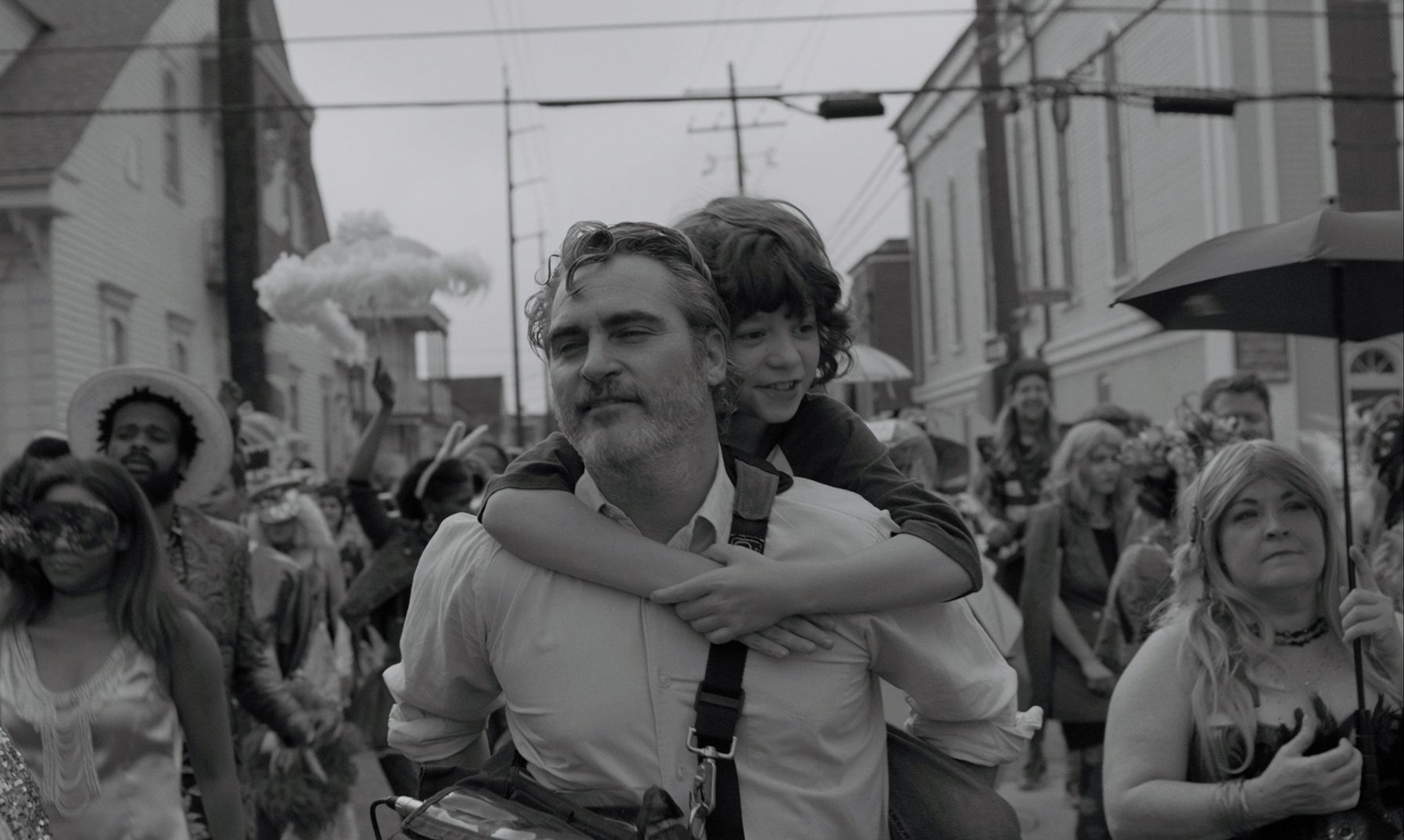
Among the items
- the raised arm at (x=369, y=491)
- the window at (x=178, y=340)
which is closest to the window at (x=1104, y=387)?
the window at (x=178, y=340)

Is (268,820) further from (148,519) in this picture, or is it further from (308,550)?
(308,550)

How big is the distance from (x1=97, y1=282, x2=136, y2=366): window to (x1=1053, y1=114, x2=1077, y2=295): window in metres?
16.5

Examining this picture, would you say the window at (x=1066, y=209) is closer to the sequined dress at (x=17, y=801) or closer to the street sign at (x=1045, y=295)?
the street sign at (x=1045, y=295)

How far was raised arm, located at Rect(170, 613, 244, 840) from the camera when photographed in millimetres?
4297

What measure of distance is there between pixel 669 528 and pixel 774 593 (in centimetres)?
27

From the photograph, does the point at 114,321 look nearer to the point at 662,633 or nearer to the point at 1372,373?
the point at 1372,373

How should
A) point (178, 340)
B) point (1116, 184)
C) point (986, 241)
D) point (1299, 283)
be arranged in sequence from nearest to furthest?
point (1299, 283)
point (178, 340)
point (1116, 184)
point (986, 241)

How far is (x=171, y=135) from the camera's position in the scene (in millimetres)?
26641

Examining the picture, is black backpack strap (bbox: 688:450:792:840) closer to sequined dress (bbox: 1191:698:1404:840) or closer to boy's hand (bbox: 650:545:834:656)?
boy's hand (bbox: 650:545:834:656)

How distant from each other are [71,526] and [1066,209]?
27.8 m

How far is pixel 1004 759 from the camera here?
8.29 ft

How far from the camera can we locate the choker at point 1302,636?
12.1 ft

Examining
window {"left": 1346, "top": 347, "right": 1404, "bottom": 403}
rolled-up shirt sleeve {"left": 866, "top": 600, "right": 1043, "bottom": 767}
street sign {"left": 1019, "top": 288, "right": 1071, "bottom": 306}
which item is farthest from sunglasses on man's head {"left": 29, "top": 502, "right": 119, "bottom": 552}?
street sign {"left": 1019, "top": 288, "right": 1071, "bottom": 306}

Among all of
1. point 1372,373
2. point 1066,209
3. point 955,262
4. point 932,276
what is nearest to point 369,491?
point 1372,373
